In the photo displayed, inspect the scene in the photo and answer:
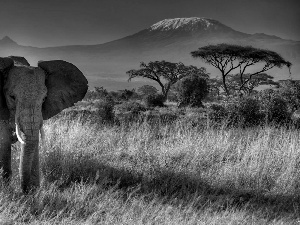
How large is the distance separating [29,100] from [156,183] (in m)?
2.27

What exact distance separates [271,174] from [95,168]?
2.71 meters

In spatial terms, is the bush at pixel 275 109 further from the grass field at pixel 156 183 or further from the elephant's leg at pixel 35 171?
the elephant's leg at pixel 35 171

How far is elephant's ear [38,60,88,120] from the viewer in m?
5.30

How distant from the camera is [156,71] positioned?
154ft

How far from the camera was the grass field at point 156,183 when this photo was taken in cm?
459

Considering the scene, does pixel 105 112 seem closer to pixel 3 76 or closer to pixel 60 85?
pixel 60 85

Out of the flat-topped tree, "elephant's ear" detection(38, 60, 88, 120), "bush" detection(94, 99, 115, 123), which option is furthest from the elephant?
the flat-topped tree

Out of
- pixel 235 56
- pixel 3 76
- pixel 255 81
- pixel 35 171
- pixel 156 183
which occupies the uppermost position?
pixel 235 56

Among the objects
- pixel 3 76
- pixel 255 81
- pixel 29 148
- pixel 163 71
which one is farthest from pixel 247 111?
pixel 255 81

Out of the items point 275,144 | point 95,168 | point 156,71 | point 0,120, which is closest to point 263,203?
point 275,144

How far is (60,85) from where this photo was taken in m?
5.46

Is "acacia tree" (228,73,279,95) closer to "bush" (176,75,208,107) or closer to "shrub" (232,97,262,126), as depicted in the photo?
"bush" (176,75,208,107)

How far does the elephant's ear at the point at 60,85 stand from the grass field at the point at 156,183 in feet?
1.92

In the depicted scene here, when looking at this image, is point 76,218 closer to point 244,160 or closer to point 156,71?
point 244,160
